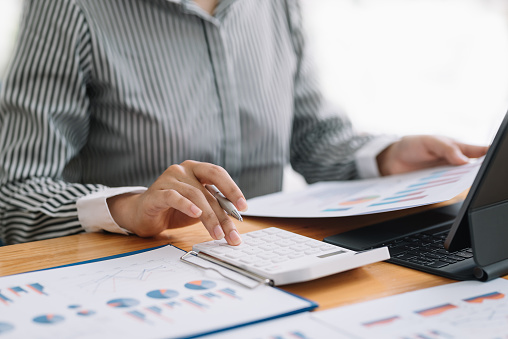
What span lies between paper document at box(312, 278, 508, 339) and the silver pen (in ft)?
0.67

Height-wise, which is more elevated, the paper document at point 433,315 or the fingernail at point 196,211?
the fingernail at point 196,211

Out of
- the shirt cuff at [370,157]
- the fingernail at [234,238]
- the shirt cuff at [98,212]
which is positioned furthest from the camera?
the shirt cuff at [370,157]

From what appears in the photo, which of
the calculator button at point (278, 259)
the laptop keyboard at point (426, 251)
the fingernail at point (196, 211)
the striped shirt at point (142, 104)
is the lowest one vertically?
the laptop keyboard at point (426, 251)

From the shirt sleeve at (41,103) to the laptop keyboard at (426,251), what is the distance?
51 cm

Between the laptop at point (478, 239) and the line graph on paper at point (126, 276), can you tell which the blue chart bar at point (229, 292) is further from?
the laptop at point (478, 239)

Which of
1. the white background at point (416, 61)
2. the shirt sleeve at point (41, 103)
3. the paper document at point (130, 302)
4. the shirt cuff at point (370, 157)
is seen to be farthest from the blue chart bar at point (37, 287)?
the white background at point (416, 61)

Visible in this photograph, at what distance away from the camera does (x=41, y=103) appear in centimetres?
91

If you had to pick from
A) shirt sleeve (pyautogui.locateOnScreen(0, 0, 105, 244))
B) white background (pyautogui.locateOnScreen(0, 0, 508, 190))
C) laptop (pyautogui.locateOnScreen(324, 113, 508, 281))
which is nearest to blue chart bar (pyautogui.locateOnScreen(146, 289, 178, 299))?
laptop (pyautogui.locateOnScreen(324, 113, 508, 281))

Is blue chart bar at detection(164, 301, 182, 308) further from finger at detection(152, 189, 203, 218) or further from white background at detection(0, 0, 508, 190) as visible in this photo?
white background at detection(0, 0, 508, 190)

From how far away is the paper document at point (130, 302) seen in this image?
1.39ft

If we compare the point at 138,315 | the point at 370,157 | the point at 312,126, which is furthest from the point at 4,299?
the point at 312,126

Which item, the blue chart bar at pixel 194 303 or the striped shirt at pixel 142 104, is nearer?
the blue chart bar at pixel 194 303

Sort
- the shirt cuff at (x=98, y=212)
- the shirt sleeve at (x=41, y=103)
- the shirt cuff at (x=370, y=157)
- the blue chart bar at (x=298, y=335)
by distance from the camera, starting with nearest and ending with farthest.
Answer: the blue chart bar at (x=298, y=335) → the shirt cuff at (x=98, y=212) → the shirt sleeve at (x=41, y=103) → the shirt cuff at (x=370, y=157)

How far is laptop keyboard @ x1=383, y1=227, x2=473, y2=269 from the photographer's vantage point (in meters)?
0.58
